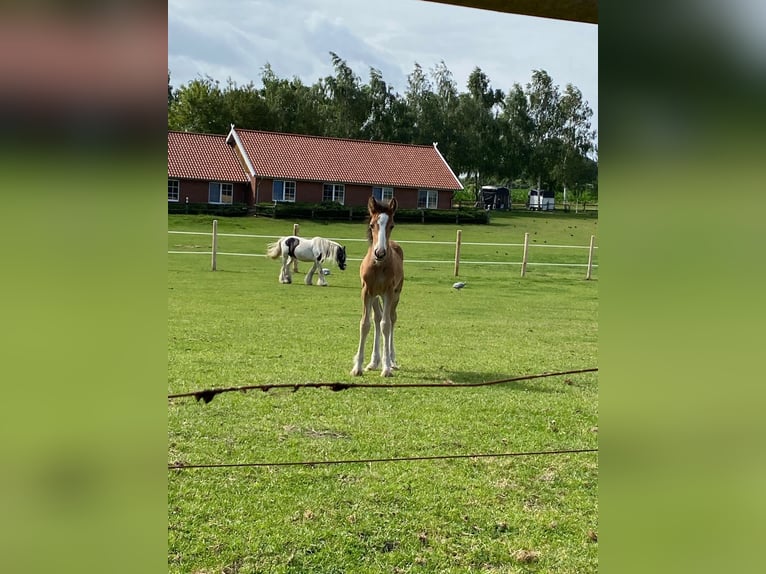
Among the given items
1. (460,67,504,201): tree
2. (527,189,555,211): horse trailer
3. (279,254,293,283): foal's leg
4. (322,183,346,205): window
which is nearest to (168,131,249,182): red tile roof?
(322,183,346,205): window

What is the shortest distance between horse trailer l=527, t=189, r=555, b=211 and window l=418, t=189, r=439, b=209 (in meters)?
8.85

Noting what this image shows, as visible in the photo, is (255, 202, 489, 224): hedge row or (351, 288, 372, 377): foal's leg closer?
(351, 288, 372, 377): foal's leg

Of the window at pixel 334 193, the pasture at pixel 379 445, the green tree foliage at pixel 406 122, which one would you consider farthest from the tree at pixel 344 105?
the pasture at pixel 379 445

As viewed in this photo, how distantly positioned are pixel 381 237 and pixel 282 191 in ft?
39.3

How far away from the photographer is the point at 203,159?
15164 mm

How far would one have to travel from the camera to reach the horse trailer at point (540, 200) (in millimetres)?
25237

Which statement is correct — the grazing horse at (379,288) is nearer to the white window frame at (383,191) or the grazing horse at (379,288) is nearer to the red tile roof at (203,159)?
the white window frame at (383,191)

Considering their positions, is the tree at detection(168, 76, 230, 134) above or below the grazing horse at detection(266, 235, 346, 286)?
above

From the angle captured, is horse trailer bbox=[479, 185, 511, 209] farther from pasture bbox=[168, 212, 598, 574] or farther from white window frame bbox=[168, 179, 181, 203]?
pasture bbox=[168, 212, 598, 574]

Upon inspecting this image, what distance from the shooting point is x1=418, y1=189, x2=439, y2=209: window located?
53.9 ft

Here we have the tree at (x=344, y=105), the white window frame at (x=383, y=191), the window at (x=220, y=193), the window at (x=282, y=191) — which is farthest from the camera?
the tree at (x=344, y=105)

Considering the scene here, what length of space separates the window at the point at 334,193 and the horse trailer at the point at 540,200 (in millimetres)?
10936
